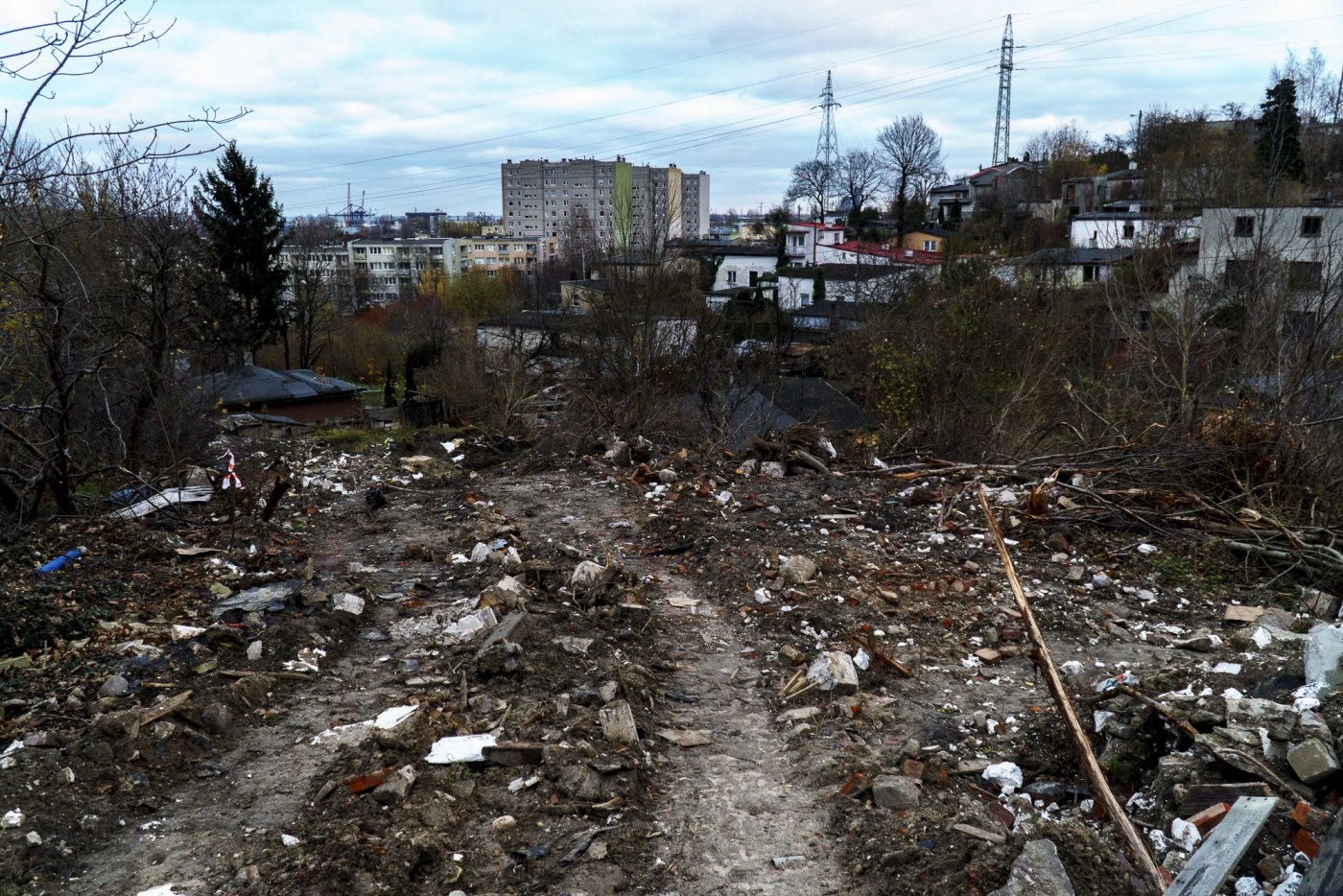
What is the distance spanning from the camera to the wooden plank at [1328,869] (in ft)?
7.20

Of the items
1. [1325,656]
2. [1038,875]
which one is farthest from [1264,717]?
[1038,875]

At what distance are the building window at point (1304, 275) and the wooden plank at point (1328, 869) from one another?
9.13 metres

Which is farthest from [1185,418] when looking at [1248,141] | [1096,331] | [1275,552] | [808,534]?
[1248,141]

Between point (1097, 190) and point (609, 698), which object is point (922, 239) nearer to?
point (1097, 190)

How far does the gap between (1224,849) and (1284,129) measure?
110 feet

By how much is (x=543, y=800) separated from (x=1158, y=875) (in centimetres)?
211

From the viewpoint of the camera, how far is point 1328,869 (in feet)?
7.43

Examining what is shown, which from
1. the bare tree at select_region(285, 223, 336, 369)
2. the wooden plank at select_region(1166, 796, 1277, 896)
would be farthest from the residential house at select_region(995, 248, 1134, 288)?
the bare tree at select_region(285, 223, 336, 369)

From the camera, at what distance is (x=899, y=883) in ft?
9.41

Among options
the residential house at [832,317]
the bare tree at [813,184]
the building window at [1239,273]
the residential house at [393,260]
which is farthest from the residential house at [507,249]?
the building window at [1239,273]

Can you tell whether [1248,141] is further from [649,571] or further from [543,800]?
[543,800]

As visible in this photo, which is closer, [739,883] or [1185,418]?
[739,883]

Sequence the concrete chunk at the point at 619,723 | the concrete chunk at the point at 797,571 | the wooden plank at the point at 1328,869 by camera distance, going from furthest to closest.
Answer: the concrete chunk at the point at 797,571 → the concrete chunk at the point at 619,723 → the wooden plank at the point at 1328,869

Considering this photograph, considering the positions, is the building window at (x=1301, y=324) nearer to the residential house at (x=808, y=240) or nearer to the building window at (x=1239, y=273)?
the building window at (x=1239, y=273)
